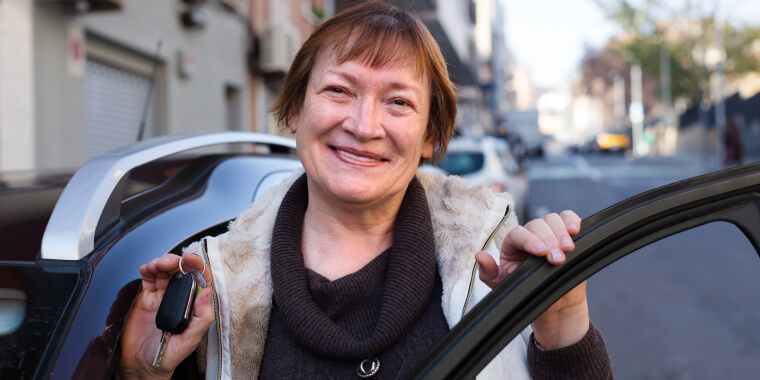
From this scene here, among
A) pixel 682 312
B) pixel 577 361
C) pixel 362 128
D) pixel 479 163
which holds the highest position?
pixel 362 128

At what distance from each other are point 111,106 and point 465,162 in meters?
4.55

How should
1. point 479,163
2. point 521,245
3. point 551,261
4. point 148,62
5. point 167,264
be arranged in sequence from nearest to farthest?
1. point 551,261
2. point 521,245
3. point 167,264
4. point 479,163
5. point 148,62

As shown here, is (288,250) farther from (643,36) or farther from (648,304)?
(643,36)

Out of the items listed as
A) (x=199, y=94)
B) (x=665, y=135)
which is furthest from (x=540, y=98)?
(x=199, y=94)

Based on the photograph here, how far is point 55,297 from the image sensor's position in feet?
4.65

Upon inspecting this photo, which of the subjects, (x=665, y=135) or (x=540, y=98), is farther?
(x=540, y=98)

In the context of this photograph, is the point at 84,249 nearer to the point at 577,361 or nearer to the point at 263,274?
the point at 263,274

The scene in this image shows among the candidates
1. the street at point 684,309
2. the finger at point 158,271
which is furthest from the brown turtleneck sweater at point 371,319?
the street at point 684,309

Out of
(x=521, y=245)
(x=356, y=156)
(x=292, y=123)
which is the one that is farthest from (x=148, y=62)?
(x=521, y=245)

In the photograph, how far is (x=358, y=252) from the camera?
1.77 m

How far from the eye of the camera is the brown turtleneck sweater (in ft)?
4.76

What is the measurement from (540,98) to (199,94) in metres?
163

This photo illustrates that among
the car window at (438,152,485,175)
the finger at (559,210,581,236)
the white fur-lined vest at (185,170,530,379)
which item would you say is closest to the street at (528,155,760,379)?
the white fur-lined vest at (185,170,530,379)

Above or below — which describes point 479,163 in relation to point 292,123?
below
